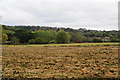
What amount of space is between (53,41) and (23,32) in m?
12.8

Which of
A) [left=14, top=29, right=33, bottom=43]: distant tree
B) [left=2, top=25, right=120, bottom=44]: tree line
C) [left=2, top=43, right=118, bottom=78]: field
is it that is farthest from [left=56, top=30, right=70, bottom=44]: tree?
[left=2, top=43, right=118, bottom=78]: field

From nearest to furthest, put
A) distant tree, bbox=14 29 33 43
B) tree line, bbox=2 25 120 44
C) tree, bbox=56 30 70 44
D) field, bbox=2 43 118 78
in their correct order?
field, bbox=2 43 118 78 < tree line, bbox=2 25 120 44 < tree, bbox=56 30 70 44 < distant tree, bbox=14 29 33 43

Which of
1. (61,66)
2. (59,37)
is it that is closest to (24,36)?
(59,37)

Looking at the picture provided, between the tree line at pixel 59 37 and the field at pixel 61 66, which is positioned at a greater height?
the tree line at pixel 59 37

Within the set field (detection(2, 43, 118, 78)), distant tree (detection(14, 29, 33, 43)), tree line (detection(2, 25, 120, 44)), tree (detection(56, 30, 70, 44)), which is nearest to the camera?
field (detection(2, 43, 118, 78))

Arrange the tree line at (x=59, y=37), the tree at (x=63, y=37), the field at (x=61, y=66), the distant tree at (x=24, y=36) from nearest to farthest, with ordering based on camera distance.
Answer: the field at (x=61, y=66)
the tree line at (x=59, y=37)
the tree at (x=63, y=37)
the distant tree at (x=24, y=36)

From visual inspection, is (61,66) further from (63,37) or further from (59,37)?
(59,37)

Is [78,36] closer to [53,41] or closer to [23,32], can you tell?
[53,41]

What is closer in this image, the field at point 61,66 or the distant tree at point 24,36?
the field at point 61,66

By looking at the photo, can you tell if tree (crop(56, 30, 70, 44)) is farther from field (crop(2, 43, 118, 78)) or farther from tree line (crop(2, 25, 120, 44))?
field (crop(2, 43, 118, 78))

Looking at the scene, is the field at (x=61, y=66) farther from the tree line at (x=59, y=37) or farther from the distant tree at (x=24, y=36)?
the distant tree at (x=24, y=36)

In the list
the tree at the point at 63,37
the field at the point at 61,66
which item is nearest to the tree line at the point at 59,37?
the tree at the point at 63,37

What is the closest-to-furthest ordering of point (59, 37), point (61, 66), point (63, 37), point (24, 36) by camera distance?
1. point (61, 66)
2. point (63, 37)
3. point (59, 37)
4. point (24, 36)

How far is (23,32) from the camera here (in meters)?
61.9
